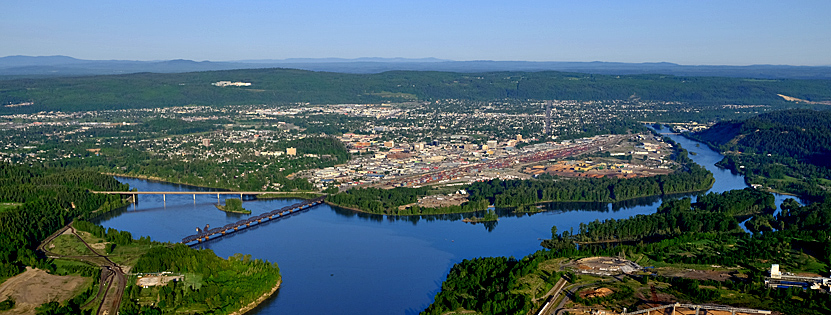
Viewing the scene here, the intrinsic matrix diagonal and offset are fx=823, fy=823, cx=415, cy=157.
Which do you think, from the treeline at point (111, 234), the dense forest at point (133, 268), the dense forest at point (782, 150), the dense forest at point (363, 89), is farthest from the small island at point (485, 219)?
the dense forest at point (363, 89)

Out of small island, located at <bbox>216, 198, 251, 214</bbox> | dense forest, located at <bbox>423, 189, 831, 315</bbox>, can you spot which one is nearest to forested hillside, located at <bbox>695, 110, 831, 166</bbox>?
dense forest, located at <bbox>423, 189, 831, 315</bbox>

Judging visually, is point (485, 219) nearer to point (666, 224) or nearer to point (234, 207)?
Result: point (666, 224)

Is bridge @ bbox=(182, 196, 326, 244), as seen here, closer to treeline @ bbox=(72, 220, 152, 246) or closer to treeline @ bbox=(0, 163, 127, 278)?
treeline @ bbox=(72, 220, 152, 246)

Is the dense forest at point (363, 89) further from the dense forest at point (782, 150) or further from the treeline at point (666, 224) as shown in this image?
the treeline at point (666, 224)

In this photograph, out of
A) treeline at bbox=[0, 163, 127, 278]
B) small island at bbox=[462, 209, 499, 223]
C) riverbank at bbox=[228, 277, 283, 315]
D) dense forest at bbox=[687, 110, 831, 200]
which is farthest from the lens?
dense forest at bbox=[687, 110, 831, 200]

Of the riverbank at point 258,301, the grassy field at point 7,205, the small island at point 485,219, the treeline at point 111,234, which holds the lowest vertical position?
the riverbank at point 258,301

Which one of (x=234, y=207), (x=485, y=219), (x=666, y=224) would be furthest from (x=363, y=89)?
(x=666, y=224)
